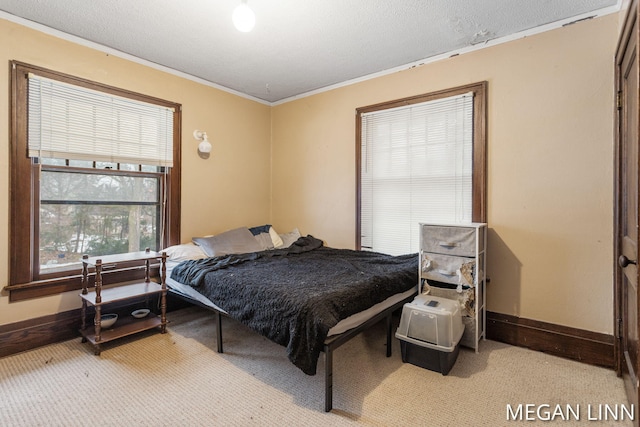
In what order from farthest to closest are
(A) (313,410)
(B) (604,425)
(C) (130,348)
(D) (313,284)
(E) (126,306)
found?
(E) (126,306), (C) (130,348), (D) (313,284), (A) (313,410), (B) (604,425)

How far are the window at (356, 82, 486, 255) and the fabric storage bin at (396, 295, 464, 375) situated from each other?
927 mm

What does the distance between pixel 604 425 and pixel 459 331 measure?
31.4 inches

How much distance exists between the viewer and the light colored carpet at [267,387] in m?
1.64

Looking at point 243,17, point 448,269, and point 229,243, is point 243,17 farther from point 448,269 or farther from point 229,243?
point 448,269

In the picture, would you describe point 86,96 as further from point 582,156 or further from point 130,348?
point 582,156

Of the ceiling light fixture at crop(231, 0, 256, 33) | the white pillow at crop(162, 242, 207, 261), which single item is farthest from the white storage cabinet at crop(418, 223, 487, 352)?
the white pillow at crop(162, 242, 207, 261)

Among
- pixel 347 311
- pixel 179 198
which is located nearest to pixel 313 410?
pixel 347 311

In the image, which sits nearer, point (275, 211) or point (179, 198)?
point (179, 198)

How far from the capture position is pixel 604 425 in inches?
62.6

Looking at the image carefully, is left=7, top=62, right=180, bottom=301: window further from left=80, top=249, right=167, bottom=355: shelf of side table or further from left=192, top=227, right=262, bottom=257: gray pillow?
left=192, top=227, right=262, bottom=257: gray pillow

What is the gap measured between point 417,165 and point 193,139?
91.6 inches

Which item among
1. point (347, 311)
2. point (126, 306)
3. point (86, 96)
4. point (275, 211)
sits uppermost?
point (86, 96)

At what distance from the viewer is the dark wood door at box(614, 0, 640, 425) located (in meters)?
1.60

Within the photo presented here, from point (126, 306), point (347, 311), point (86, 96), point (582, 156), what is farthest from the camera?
point (126, 306)
